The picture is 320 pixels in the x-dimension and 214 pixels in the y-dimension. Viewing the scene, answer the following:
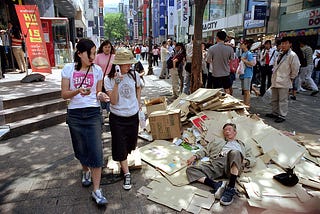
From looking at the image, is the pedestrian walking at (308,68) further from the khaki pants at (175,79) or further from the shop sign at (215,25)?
the shop sign at (215,25)

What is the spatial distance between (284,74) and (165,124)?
119 inches

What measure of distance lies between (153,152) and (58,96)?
3.49 m

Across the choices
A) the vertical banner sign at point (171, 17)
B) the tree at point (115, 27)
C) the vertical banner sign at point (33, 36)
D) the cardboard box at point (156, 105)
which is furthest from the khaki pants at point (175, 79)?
the tree at point (115, 27)

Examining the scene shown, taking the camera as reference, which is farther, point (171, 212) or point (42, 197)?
point (42, 197)

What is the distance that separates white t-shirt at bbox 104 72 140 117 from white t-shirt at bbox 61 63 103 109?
0.19 m

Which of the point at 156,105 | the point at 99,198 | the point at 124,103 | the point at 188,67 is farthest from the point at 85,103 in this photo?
the point at 188,67

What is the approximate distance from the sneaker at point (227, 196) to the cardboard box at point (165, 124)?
1.79 meters

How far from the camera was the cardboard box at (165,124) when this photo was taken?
459cm

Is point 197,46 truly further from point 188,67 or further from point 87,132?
point 87,132

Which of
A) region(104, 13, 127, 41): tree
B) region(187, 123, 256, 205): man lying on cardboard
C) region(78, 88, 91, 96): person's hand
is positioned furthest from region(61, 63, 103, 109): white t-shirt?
region(104, 13, 127, 41): tree

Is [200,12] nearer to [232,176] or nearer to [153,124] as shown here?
[153,124]

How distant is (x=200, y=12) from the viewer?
6.37 metres

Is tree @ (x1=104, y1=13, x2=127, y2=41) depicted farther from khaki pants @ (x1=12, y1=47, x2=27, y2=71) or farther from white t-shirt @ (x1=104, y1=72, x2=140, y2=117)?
white t-shirt @ (x1=104, y1=72, x2=140, y2=117)

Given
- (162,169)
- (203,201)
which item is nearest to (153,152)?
(162,169)
